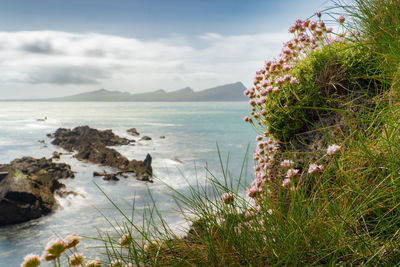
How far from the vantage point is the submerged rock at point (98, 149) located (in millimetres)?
17312

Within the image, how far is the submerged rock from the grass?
38.1 ft

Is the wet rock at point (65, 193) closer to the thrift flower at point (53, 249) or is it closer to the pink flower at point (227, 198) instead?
the thrift flower at point (53, 249)

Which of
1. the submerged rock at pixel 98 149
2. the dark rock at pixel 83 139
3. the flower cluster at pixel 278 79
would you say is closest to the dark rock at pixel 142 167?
the submerged rock at pixel 98 149

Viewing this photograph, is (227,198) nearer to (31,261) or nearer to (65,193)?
(31,261)

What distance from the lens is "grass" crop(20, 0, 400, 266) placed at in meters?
1.60

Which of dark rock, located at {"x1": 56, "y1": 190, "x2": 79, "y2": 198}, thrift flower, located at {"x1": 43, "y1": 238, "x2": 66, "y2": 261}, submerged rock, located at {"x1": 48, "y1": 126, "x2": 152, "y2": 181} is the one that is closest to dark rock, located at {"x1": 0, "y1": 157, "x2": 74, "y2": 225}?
dark rock, located at {"x1": 56, "y1": 190, "x2": 79, "y2": 198}

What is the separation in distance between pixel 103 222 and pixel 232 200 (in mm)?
10531

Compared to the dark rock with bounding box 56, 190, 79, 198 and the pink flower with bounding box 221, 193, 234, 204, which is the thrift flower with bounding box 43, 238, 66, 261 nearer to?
the pink flower with bounding box 221, 193, 234, 204

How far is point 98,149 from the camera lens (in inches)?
817

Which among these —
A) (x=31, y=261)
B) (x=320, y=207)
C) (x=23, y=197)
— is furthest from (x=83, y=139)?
(x=320, y=207)

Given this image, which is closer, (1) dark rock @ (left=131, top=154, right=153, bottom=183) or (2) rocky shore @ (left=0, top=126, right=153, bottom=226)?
(2) rocky shore @ (left=0, top=126, right=153, bottom=226)

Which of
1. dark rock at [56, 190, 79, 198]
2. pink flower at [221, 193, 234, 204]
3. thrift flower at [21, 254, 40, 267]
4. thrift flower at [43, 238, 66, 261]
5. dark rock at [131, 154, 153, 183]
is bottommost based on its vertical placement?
dark rock at [56, 190, 79, 198]

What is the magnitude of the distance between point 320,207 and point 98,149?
67.1 ft

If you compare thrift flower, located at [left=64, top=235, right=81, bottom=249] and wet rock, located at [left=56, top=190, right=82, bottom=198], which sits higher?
thrift flower, located at [left=64, top=235, right=81, bottom=249]
